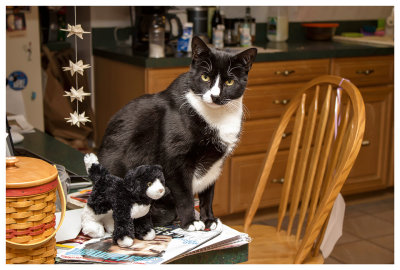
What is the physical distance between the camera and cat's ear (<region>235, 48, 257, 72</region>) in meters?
0.96

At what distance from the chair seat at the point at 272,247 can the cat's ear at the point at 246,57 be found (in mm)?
636

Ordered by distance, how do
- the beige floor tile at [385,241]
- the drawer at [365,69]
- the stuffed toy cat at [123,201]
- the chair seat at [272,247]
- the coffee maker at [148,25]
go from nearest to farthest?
the stuffed toy cat at [123,201] → the chair seat at [272,247] → the beige floor tile at [385,241] → the coffee maker at [148,25] → the drawer at [365,69]

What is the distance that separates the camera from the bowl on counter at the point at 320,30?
3408 millimetres

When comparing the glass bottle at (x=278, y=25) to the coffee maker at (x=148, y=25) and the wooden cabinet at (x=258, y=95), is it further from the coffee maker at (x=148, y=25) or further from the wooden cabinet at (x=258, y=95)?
the coffee maker at (x=148, y=25)

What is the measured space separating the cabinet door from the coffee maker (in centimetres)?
122

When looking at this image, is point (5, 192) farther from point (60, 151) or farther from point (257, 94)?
point (257, 94)

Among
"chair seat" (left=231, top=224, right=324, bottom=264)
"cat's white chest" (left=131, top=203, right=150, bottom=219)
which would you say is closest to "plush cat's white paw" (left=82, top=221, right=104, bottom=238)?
"cat's white chest" (left=131, top=203, right=150, bottom=219)

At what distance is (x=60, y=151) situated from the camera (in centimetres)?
157

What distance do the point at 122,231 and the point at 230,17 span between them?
2.57 m

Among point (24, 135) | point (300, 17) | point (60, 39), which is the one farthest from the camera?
point (300, 17)

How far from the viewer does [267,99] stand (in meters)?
2.79

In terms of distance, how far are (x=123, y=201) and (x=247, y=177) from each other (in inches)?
79.2

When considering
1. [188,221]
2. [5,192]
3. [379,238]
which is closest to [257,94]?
[379,238]

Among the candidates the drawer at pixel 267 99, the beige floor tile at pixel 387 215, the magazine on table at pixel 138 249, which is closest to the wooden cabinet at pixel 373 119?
the beige floor tile at pixel 387 215
